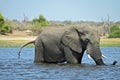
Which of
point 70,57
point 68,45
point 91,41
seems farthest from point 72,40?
point 91,41

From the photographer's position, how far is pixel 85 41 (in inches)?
1008

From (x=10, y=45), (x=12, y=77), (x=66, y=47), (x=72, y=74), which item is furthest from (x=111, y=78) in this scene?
(x=10, y=45)

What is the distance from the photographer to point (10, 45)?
58.2 m

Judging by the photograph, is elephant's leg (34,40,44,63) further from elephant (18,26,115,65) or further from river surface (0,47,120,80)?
river surface (0,47,120,80)

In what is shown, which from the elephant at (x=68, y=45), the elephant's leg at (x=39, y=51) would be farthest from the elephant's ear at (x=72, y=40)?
the elephant's leg at (x=39, y=51)

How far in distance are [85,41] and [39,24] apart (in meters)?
65.2

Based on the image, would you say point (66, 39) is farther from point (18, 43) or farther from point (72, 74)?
point (18, 43)

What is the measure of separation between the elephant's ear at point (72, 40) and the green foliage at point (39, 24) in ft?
192

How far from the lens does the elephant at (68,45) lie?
25219 millimetres

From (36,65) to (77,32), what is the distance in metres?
2.72

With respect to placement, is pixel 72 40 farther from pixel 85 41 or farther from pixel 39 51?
pixel 39 51

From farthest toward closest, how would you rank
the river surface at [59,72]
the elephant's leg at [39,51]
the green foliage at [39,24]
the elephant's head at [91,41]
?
the green foliage at [39,24]
the elephant's leg at [39,51]
the elephant's head at [91,41]
the river surface at [59,72]

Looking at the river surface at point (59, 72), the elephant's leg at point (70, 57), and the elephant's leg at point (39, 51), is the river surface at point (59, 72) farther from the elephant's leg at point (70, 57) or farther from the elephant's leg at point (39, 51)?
the elephant's leg at point (39, 51)

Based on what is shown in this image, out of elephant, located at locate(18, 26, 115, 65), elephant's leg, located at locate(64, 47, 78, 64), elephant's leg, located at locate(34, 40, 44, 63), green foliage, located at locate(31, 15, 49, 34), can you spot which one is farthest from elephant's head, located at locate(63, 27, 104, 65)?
green foliage, located at locate(31, 15, 49, 34)
